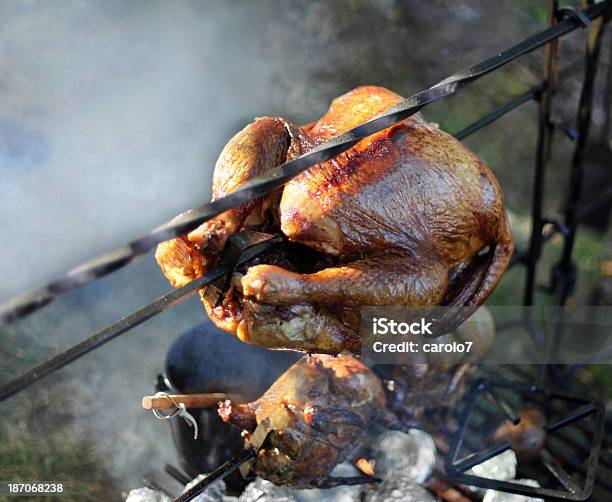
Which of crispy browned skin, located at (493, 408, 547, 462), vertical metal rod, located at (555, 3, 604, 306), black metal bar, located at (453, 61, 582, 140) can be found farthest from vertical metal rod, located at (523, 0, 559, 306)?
crispy browned skin, located at (493, 408, 547, 462)

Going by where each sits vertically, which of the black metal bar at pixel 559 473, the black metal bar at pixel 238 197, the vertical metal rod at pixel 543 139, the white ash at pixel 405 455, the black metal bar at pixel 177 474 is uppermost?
the black metal bar at pixel 238 197

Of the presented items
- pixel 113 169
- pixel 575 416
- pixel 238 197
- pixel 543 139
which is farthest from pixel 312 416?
pixel 113 169

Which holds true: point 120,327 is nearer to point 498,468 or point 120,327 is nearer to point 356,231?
point 356,231

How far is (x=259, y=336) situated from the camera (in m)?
1.57

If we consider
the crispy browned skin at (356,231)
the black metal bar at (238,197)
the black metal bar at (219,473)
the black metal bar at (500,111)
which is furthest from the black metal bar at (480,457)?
the black metal bar at (238,197)

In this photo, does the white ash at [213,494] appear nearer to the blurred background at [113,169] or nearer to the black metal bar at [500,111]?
the blurred background at [113,169]

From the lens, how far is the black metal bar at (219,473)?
183 centimetres

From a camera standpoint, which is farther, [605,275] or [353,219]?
[605,275]

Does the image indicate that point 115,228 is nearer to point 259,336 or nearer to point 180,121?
point 180,121

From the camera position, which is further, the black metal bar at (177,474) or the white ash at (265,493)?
the black metal bar at (177,474)

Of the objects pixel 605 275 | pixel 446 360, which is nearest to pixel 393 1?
pixel 605 275

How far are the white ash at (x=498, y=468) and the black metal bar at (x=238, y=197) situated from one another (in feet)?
4.53

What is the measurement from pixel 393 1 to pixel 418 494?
144 inches

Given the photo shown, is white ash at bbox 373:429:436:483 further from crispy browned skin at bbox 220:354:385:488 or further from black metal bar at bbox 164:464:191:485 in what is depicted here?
black metal bar at bbox 164:464:191:485
